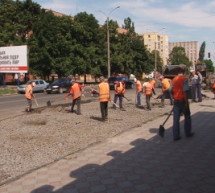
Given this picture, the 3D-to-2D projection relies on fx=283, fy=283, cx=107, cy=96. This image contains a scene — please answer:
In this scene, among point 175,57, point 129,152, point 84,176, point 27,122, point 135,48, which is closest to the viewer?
point 84,176

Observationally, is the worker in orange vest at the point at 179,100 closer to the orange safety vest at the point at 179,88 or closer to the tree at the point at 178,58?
the orange safety vest at the point at 179,88

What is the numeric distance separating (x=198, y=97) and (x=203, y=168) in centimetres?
1114

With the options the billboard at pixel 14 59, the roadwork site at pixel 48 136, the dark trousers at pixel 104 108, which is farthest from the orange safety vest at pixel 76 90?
the billboard at pixel 14 59

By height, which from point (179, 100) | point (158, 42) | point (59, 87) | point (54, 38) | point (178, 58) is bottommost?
point (59, 87)

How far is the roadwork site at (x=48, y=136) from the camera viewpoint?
538cm

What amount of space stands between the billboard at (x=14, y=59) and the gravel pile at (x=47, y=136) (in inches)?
843

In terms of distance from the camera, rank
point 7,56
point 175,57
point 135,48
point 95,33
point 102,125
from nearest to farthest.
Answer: point 102,125, point 7,56, point 95,33, point 135,48, point 175,57

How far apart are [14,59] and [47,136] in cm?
2589

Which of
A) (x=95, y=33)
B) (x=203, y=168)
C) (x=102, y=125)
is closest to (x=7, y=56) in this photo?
→ (x=95, y=33)

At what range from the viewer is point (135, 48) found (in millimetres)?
58250

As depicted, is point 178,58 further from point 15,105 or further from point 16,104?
point 15,105

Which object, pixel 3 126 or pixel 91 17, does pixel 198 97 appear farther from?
pixel 91 17

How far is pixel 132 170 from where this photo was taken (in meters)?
4.79

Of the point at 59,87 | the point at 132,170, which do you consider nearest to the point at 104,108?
the point at 132,170
